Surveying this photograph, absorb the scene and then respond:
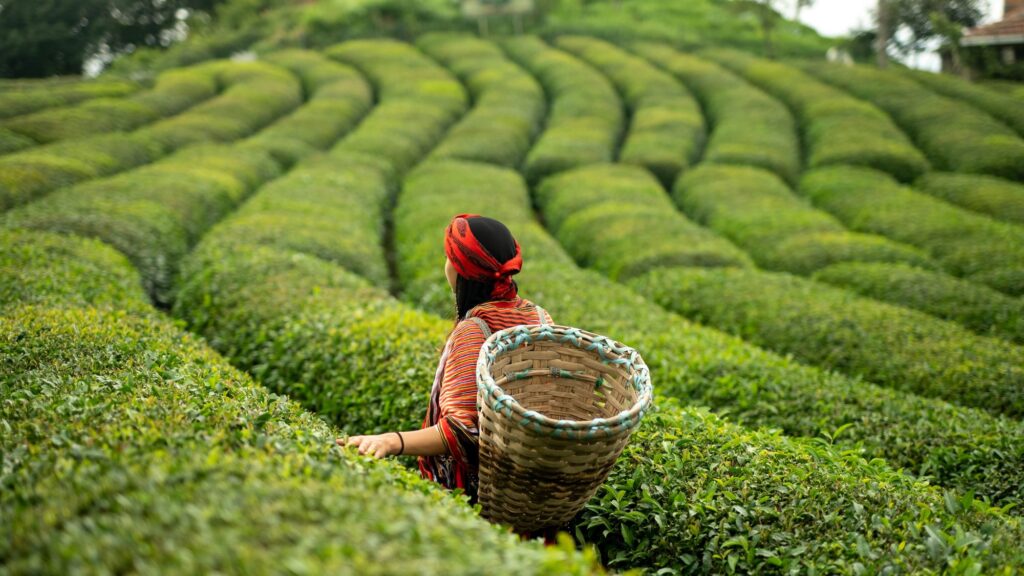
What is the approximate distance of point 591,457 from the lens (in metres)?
2.68

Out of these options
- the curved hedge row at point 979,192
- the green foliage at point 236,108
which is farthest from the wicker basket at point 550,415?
the green foliage at point 236,108

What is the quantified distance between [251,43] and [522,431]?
3765 cm

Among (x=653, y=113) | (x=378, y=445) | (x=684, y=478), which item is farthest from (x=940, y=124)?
(x=378, y=445)

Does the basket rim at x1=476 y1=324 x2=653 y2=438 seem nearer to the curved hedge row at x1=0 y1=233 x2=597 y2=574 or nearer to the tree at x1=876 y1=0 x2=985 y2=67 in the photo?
the curved hedge row at x1=0 y1=233 x2=597 y2=574

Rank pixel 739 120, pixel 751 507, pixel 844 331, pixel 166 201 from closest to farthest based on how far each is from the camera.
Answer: pixel 751 507
pixel 844 331
pixel 166 201
pixel 739 120

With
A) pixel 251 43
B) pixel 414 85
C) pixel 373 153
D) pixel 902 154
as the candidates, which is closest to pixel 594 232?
pixel 373 153

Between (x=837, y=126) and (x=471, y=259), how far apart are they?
2193cm

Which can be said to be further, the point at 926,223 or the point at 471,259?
the point at 926,223

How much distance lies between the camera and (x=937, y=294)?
9883 mm

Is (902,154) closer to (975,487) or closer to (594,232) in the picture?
(594,232)

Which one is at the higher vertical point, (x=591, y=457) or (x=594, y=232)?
(x=591, y=457)

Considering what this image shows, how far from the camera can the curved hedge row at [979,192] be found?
1498cm

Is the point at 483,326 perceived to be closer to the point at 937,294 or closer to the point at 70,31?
the point at 937,294

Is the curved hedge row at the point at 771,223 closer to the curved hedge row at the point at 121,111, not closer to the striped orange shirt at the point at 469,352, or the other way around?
the striped orange shirt at the point at 469,352
